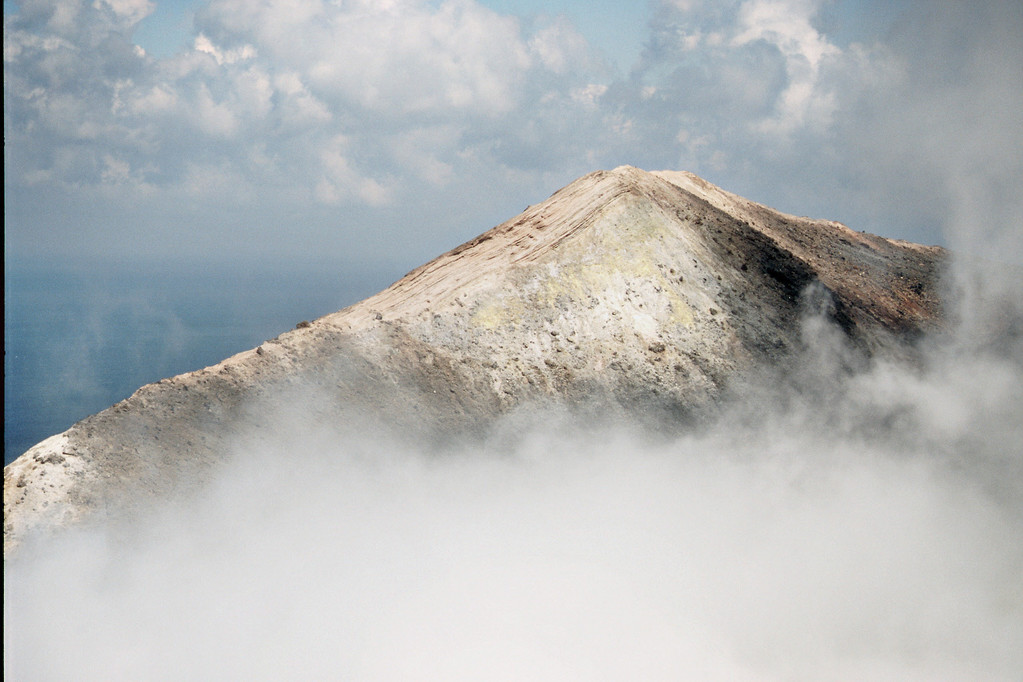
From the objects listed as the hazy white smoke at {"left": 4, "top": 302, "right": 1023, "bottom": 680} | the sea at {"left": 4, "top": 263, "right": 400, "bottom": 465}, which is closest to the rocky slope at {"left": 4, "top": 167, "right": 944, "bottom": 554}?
the hazy white smoke at {"left": 4, "top": 302, "right": 1023, "bottom": 680}

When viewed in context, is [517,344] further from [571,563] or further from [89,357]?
[89,357]

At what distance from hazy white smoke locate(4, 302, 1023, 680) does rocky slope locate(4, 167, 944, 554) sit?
89cm

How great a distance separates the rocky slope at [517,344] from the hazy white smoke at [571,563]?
0.89 meters

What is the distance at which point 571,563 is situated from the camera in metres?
17.2

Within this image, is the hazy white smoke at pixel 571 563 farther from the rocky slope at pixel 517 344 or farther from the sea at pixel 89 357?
the sea at pixel 89 357

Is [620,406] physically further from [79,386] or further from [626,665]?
[79,386]

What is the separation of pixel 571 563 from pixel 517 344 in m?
6.25

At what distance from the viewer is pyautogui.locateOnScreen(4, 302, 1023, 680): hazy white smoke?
14.6 meters

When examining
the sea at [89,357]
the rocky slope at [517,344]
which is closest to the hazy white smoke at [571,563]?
the rocky slope at [517,344]

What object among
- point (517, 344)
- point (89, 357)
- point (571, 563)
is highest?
point (89, 357)

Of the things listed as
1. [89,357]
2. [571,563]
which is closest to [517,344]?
[571,563]

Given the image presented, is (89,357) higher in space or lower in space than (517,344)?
higher

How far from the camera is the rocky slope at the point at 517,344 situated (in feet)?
55.4

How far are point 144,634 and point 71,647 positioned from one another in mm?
1273
